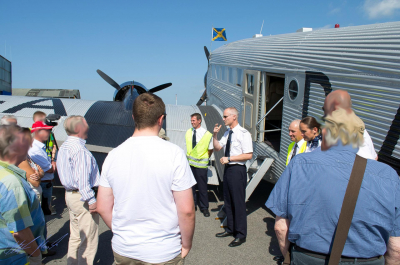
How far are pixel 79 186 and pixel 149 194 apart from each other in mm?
1607

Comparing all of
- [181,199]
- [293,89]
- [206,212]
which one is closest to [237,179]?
[206,212]

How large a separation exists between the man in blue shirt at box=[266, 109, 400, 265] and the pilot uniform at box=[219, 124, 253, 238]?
99.9 inches

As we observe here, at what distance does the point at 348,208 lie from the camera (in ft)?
4.91

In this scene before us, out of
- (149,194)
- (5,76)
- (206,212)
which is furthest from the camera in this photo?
(5,76)

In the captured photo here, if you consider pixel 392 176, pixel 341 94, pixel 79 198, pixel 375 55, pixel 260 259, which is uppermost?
pixel 375 55

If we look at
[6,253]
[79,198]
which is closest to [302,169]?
[6,253]

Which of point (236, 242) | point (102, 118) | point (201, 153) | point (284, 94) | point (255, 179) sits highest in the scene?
point (284, 94)

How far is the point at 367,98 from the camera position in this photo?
318cm

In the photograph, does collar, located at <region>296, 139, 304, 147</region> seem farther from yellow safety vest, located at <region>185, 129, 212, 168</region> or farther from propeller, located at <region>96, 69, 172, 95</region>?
propeller, located at <region>96, 69, 172, 95</region>

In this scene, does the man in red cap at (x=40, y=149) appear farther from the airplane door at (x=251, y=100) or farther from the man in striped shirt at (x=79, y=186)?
the airplane door at (x=251, y=100)

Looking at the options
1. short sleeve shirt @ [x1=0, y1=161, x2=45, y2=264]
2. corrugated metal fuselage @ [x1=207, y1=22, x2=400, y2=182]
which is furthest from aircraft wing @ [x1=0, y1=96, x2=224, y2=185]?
short sleeve shirt @ [x1=0, y1=161, x2=45, y2=264]

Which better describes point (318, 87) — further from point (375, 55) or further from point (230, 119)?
point (230, 119)

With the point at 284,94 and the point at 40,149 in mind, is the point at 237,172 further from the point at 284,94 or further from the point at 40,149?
the point at 40,149

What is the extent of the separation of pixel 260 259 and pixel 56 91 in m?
23.4
